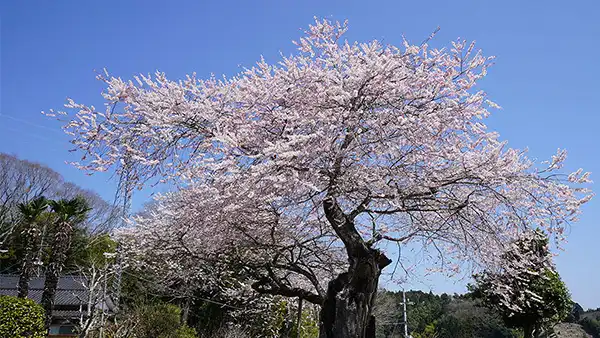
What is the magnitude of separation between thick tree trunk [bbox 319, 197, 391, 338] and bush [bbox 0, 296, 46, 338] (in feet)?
32.5

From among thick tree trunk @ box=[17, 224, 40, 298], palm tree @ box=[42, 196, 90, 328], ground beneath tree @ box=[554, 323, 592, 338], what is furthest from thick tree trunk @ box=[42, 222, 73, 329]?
ground beneath tree @ box=[554, 323, 592, 338]

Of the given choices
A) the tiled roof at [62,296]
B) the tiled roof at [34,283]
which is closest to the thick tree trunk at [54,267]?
the tiled roof at [62,296]

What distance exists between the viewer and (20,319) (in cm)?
1254

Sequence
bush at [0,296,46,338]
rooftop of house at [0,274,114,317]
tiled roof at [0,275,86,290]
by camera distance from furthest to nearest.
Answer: tiled roof at [0,275,86,290]
rooftop of house at [0,274,114,317]
bush at [0,296,46,338]

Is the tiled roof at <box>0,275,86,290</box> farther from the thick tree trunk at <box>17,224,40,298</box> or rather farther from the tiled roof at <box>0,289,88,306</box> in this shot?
the thick tree trunk at <box>17,224,40,298</box>

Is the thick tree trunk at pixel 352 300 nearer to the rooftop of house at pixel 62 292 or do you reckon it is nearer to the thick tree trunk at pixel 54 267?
the thick tree trunk at pixel 54 267

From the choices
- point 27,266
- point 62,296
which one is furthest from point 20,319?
point 62,296

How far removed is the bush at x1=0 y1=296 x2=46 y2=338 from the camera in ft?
40.1

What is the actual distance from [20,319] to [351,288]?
34.8 feet

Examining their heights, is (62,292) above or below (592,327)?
above

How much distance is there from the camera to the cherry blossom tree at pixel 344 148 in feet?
17.6

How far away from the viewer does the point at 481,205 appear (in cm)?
652

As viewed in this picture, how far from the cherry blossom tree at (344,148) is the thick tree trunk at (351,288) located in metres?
0.01

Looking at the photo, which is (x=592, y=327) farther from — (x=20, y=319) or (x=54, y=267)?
(x=20, y=319)
